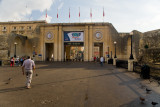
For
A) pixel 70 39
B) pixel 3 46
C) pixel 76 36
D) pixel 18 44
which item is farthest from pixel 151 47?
pixel 3 46

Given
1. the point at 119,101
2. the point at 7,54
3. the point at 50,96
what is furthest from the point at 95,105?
the point at 7,54

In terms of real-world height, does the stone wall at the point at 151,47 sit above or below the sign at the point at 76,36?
below

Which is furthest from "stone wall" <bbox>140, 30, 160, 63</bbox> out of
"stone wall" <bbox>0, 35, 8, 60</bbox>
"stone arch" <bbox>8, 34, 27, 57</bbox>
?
"stone wall" <bbox>0, 35, 8, 60</bbox>

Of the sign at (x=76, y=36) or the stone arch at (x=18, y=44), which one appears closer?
the stone arch at (x=18, y=44)

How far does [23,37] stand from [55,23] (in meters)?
10.4

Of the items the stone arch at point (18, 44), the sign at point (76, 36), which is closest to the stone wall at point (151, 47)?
the sign at point (76, 36)

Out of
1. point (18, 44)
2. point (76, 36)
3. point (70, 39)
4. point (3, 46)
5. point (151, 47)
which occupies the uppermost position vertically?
point (76, 36)

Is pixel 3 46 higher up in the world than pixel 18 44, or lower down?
lower down

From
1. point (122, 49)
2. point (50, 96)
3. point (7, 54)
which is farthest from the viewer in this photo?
point (122, 49)

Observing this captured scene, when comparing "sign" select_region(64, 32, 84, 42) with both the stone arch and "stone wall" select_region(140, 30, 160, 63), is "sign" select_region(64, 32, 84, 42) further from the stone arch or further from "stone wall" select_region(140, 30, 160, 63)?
"stone wall" select_region(140, 30, 160, 63)

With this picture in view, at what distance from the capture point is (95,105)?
4.74m

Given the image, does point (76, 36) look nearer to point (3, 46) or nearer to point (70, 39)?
point (70, 39)

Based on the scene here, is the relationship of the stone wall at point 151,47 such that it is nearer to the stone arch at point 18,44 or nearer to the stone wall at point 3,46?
the stone arch at point 18,44

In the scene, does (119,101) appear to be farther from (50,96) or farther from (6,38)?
(6,38)
